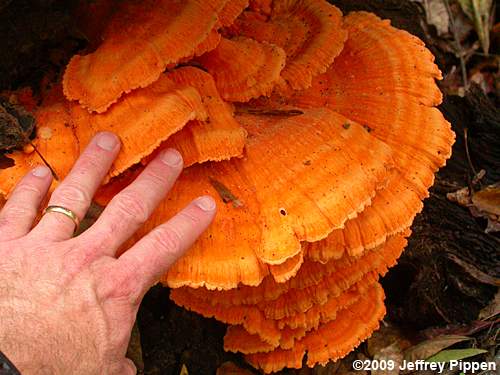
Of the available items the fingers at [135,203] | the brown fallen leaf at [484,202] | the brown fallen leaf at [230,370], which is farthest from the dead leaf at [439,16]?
the fingers at [135,203]

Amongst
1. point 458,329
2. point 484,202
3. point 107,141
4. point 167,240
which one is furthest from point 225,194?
point 458,329

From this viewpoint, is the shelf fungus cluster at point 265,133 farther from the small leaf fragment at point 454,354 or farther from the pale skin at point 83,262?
the small leaf fragment at point 454,354

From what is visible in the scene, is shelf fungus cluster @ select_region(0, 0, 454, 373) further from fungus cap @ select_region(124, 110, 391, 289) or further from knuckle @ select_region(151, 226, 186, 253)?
knuckle @ select_region(151, 226, 186, 253)

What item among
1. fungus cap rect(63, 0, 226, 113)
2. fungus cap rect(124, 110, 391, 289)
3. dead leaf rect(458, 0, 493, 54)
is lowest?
dead leaf rect(458, 0, 493, 54)

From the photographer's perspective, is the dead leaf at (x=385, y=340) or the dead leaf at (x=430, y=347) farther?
the dead leaf at (x=385, y=340)

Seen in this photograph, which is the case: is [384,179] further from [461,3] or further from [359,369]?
[461,3]

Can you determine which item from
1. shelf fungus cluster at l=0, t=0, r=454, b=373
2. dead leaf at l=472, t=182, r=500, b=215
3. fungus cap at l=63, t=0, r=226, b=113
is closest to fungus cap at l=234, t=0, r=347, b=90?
shelf fungus cluster at l=0, t=0, r=454, b=373
